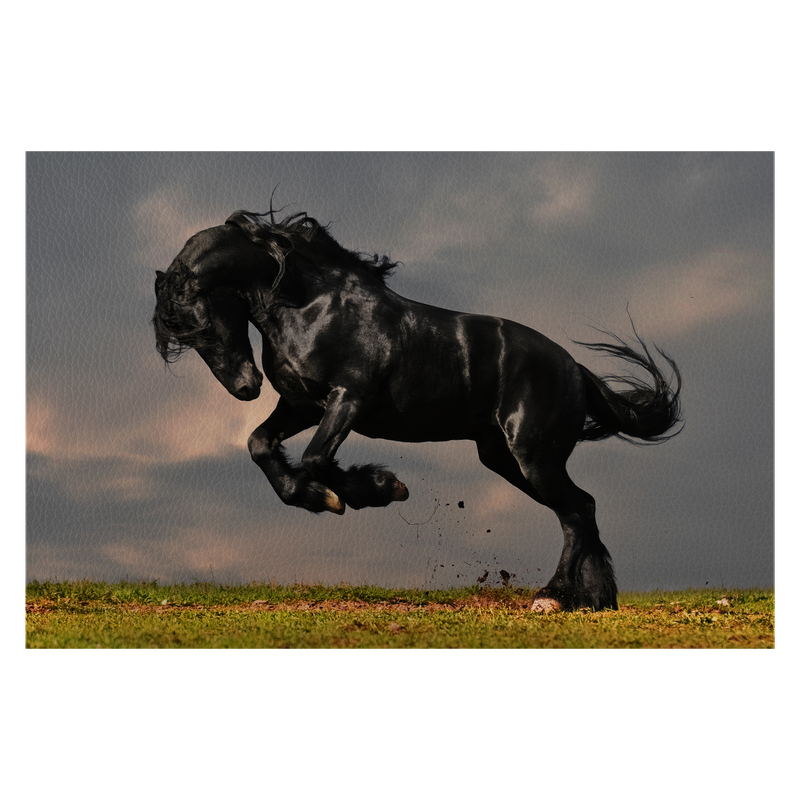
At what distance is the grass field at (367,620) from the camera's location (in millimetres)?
6441

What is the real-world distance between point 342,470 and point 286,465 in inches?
22.2

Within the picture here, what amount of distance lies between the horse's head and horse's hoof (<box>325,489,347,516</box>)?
0.97 meters

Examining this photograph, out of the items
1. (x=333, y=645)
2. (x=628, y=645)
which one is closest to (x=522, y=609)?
(x=628, y=645)

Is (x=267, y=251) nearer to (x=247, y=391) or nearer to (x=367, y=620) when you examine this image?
(x=247, y=391)

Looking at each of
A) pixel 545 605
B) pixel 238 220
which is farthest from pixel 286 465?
pixel 545 605

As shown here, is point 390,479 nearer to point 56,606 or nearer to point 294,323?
point 294,323

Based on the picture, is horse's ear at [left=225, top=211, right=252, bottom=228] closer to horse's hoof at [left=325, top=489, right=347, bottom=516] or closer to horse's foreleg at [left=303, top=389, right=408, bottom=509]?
horse's foreleg at [left=303, top=389, right=408, bottom=509]

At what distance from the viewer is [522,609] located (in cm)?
777

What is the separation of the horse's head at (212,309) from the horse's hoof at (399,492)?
1250 millimetres

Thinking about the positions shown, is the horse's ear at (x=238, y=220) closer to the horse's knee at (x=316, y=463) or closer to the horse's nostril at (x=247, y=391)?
the horse's nostril at (x=247, y=391)

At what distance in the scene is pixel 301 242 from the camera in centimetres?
765

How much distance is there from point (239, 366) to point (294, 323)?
52cm

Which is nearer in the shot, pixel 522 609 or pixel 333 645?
pixel 333 645

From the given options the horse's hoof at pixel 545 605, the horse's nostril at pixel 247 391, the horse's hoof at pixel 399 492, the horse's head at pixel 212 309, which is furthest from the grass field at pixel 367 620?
the horse's head at pixel 212 309
